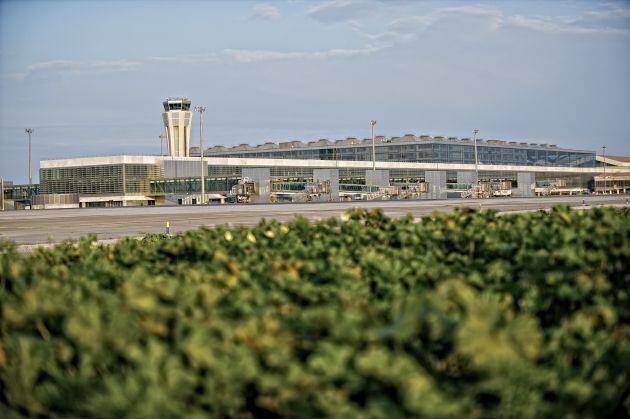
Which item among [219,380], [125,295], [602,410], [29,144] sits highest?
[29,144]

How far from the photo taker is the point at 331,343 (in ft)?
13.8

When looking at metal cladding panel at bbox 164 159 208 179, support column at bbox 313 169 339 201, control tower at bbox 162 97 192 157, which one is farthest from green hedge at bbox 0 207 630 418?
control tower at bbox 162 97 192 157

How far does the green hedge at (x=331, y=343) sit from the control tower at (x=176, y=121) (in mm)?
147135

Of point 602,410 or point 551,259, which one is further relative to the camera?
point 551,259

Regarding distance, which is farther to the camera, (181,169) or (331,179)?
(181,169)

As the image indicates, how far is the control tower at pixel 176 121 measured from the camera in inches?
5910

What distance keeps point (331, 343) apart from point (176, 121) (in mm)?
150289

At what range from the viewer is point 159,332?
4.67 m

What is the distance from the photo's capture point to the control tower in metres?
150

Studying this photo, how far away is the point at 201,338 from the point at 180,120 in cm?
14977

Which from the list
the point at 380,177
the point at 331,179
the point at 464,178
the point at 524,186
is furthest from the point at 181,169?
the point at 524,186

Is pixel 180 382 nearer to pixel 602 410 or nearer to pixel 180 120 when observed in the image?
pixel 602 410

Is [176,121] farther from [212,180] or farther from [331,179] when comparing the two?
[331,179]

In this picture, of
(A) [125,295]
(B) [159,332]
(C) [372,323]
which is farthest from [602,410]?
(A) [125,295]
